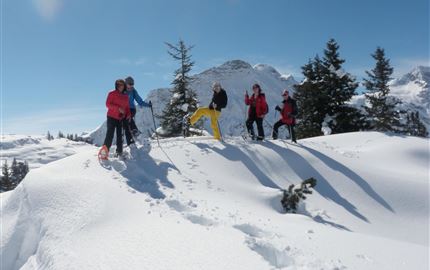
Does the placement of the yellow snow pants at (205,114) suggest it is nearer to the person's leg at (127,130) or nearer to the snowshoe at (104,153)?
the person's leg at (127,130)

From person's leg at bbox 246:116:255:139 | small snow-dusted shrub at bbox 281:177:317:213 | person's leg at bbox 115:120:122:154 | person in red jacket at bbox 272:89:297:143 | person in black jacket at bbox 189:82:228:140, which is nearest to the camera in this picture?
small snow-dusted shrub at bbox 281:177:317:213

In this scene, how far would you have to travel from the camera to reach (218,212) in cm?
759

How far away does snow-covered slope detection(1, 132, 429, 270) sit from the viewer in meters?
5.70

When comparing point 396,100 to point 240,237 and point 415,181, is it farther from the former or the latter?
point 240,237

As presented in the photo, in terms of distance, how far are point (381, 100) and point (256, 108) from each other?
95.0ft

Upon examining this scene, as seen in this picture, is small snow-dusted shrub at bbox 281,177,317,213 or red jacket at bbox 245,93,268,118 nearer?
small snow-dusted shrub at bbox 281,177,317,213

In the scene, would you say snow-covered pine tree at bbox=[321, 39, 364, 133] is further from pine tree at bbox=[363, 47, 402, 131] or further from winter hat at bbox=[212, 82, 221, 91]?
winter hat at bbox=[212, 82, 221, 91]

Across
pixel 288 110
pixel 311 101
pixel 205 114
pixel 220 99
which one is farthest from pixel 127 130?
pixel 311 101

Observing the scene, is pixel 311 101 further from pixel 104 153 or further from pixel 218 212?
pixel 218 212

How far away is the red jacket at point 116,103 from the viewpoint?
37.1 feet

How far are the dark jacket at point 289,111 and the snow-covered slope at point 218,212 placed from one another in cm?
102

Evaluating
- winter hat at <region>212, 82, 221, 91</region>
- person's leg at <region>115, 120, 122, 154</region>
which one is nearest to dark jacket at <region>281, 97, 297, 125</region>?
winter hat at <region>212, 82, 221, 91</region>

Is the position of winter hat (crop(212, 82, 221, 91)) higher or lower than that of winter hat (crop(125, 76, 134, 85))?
lower

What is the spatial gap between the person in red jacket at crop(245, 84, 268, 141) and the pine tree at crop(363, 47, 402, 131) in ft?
84.1
